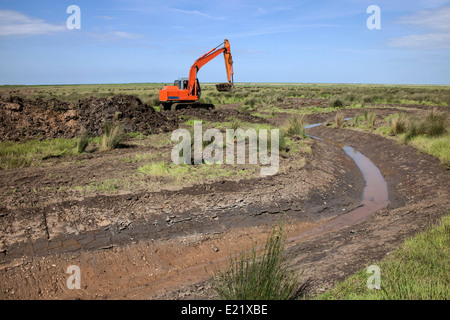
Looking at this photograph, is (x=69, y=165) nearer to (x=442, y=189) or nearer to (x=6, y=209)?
(x=6, y=209)

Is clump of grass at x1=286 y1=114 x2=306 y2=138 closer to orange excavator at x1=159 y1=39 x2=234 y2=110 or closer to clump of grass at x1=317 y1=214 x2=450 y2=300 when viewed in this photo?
orange excavator at x1=159 y1=39 x2=234 y2=110

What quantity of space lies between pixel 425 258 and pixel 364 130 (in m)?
16.1

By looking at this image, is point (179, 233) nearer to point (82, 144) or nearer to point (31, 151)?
point (82, 144)

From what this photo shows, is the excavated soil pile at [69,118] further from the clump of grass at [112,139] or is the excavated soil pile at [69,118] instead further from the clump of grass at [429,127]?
the clump of grass at [429,127]

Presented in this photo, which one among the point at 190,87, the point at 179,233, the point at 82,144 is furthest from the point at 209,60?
the point at 179,233

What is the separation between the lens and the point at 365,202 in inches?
400

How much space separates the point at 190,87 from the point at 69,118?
10623 mm

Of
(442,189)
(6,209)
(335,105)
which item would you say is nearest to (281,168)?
(442,189)

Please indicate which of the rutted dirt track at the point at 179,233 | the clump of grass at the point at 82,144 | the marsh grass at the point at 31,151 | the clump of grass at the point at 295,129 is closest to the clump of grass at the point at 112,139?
the clump of grass at the point at 82,144

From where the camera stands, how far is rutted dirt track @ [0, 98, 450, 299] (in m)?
5.56

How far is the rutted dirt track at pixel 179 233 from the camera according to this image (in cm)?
556

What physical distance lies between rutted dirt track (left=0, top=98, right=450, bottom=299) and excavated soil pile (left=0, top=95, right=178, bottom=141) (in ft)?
15.5

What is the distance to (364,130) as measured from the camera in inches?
772

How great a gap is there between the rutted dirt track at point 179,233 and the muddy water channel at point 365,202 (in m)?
0.23
